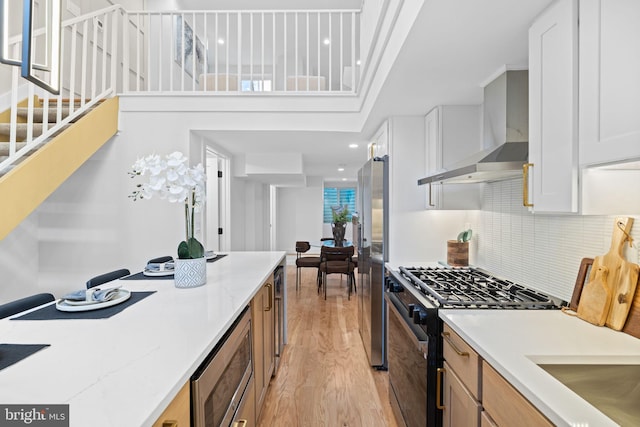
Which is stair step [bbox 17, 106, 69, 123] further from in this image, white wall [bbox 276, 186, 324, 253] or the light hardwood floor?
white wall [bbox 276, 186, 324, 253]

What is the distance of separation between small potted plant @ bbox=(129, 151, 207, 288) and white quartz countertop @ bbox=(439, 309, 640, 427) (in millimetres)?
1293

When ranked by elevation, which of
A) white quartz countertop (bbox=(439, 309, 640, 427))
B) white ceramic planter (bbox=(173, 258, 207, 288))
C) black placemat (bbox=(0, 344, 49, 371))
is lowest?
white quartz countertop (bbox=(439, 309, 640, 427))

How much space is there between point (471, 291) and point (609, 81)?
1115 millimetres

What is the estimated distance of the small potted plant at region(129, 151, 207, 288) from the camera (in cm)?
151

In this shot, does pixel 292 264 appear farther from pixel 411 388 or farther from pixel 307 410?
pixel 411 388

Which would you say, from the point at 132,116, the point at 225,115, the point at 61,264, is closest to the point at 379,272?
the point at 225,115

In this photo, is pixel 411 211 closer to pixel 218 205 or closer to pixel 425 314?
Answer: pixel 425 314

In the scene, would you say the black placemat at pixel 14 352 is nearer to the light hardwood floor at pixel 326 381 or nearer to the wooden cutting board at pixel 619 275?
the light hardwood floor at pixel 326 381

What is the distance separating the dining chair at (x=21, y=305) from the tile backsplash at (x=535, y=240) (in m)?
2.49

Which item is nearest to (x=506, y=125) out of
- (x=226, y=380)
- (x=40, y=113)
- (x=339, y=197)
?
(x=226, y=380)

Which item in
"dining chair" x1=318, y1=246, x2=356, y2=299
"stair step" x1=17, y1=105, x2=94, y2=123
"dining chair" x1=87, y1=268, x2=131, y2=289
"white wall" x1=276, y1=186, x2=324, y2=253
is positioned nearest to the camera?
"dining chair" x1=87, y1=268, x2=131, y2=289

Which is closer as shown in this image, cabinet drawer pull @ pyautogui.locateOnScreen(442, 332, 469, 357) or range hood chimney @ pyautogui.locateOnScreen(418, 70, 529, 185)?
cabinet drawer pull @ pyautogui.locateOnScreen(442, 332, 469, 357)

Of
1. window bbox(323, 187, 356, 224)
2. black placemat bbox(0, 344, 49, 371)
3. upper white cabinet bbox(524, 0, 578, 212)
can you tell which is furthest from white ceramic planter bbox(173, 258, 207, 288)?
window bbox(323, 187, 356, 224)

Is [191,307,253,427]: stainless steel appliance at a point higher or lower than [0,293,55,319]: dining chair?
lower
